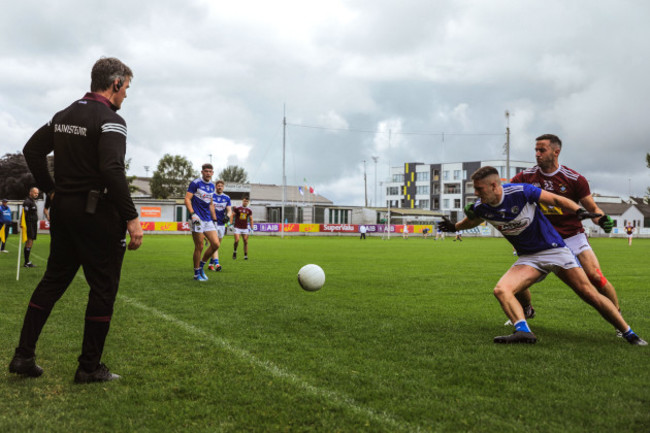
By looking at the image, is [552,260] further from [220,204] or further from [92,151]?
[220,204]

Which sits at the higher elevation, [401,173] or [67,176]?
[401,173]

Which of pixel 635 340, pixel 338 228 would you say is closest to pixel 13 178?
pixel 338 228

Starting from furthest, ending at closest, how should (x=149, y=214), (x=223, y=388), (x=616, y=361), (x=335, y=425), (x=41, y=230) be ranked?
(x=149, y=214) → (x=41, y=230) → (x=616, y=361) → (x=223, y=388) → (x=335, y=425)

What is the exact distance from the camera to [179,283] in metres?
11.0

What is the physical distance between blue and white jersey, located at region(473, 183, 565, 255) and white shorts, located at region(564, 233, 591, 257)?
1.97 feet

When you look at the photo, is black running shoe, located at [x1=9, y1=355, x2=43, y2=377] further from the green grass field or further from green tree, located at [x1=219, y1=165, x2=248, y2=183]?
green tree, located at [x1=219, y1=165, x2=248, y2=183]

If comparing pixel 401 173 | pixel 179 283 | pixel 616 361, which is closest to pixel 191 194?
pixel 179 283

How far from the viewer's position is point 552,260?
18.9 feet

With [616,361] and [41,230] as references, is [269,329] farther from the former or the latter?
[41,230]

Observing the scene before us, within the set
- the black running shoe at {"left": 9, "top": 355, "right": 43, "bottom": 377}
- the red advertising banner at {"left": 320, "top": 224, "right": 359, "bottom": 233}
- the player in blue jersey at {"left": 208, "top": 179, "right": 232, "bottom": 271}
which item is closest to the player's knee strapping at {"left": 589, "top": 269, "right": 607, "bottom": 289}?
the black running shoe at {"left": 9, "top": 355, "right": 43, "bottom": 377}

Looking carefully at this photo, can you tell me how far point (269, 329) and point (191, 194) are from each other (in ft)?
20.1

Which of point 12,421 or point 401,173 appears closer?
point 12,421

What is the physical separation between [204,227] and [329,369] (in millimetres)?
7853

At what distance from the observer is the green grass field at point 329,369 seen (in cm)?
340
